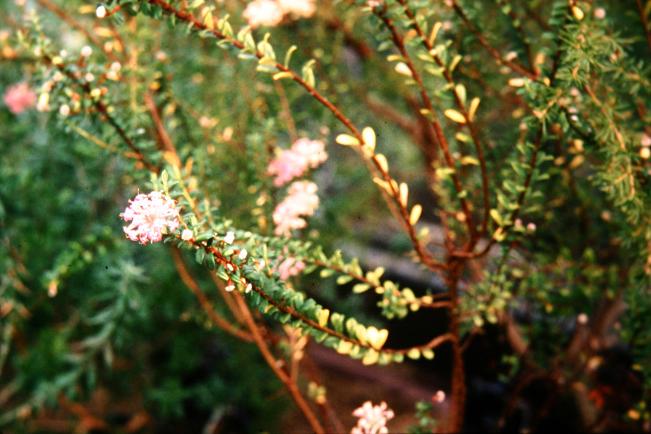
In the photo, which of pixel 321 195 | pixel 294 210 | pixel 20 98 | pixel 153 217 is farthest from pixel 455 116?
pixel 20 98

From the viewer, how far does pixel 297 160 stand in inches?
61.1

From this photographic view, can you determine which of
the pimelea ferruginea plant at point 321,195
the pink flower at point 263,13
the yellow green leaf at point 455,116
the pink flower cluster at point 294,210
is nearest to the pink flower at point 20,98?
the pimelea ferruginea plant at point 321,195

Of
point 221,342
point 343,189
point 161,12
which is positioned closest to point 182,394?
point 221,342

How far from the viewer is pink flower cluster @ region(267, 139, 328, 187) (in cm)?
155

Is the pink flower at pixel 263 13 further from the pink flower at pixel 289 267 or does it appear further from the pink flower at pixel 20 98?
the pink flower at pixel 20 98

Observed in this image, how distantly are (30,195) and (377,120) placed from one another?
66.0 inches

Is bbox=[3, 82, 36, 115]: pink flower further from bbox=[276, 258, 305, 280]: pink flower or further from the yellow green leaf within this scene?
the yellow green leaf

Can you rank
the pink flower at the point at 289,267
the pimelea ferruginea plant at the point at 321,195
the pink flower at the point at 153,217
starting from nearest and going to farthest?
the pink flower at the point at 153,217
the pimelea ferruginea plant at the point at 321,195
the pink flower at the point at 289,267

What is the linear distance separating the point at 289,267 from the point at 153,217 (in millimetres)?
410

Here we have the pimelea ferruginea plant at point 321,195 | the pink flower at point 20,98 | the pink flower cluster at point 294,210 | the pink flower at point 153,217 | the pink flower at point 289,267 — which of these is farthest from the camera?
the pink flower at point 20,98

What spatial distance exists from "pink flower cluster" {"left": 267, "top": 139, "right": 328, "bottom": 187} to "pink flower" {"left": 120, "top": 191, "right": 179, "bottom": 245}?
657 mm

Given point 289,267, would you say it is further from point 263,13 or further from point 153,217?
point 263,13

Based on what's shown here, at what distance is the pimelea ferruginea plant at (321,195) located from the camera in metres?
1.13

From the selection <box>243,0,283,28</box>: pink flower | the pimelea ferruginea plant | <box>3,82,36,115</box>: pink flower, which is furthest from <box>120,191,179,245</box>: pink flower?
<box>3,82,36,115</box>: pink flower
